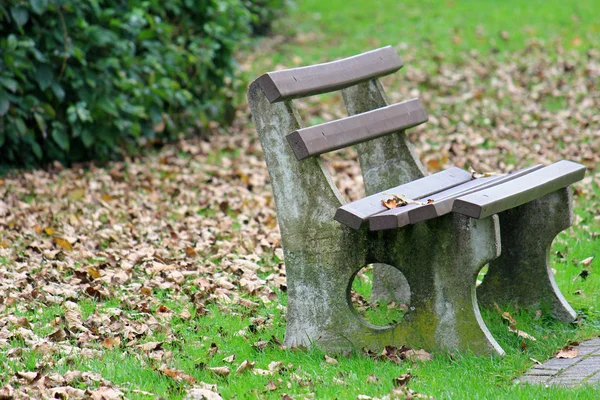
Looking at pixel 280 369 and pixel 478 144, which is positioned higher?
pixel 478 144

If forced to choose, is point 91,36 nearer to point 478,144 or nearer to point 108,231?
point 108,231

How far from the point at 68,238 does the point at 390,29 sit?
8.59 m

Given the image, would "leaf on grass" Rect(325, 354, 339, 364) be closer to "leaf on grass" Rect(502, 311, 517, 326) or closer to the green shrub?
"leaf on grass" Rect(502, 311, 517, 326)

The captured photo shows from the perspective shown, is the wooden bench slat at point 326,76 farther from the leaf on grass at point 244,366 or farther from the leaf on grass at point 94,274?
the leaf on grass at point 94,274

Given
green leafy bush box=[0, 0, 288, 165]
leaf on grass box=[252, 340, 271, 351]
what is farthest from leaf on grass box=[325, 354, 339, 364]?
green leafy bush box=[0, 0, 288, 165]

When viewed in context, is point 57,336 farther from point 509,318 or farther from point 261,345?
point 509,318

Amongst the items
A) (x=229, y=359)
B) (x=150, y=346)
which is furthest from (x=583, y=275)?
(x=150, y=346)

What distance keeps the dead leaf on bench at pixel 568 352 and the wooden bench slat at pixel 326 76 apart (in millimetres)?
1553

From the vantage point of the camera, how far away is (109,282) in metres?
4.77

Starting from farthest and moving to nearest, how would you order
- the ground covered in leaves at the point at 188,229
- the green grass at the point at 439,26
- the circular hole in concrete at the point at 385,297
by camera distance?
the green grass at the point at 439,26
the circular hole in concrete at the point at 385,297
the ground covered in leaves at the point at 188,229

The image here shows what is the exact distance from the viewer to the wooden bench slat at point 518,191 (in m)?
3.39

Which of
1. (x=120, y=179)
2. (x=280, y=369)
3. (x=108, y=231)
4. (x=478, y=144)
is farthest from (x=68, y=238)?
(x=478, y=144)

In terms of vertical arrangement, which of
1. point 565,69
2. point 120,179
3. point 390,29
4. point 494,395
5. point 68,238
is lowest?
point 494,395

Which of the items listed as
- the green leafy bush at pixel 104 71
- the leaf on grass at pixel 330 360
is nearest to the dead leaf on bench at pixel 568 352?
the leaf on grass at pixel 330 360
